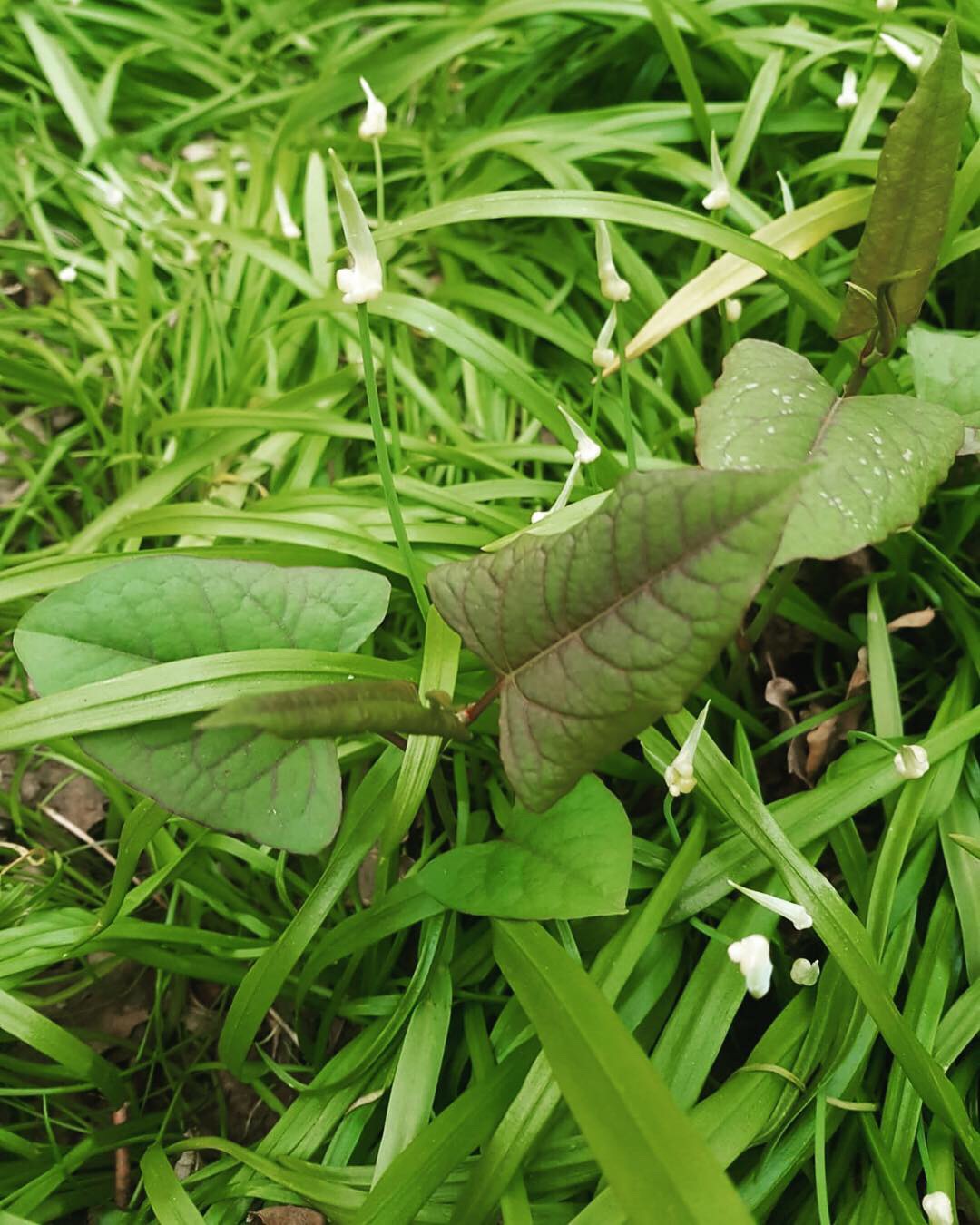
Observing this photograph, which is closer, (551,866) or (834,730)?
(551,866)

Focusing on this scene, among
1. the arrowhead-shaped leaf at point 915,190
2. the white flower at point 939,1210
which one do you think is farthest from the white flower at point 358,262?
the white flower at point 939,1210

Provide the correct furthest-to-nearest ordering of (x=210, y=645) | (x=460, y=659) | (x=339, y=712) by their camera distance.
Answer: (x=460, y=659) → (x=210, y=645) → (x=339, y=712)

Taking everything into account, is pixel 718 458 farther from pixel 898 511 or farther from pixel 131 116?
pixel 131 116

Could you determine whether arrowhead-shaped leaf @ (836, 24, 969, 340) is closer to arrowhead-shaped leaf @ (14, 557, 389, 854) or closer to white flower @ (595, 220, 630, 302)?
white flower @ (595, 220, 630, 302)

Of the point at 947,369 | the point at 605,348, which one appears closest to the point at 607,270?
the point at 605,348

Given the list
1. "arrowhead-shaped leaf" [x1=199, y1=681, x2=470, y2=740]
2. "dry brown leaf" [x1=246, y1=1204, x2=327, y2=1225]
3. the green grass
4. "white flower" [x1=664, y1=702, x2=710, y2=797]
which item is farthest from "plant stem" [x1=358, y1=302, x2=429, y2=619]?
"dry brown leaf" [x1=246, y1=1204, x2=327, y2=1225]

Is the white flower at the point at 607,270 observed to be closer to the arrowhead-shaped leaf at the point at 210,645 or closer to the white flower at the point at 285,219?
the arrowhead-shaped leaf at the point at 210,645

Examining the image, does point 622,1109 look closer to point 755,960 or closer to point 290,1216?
point 755,960
